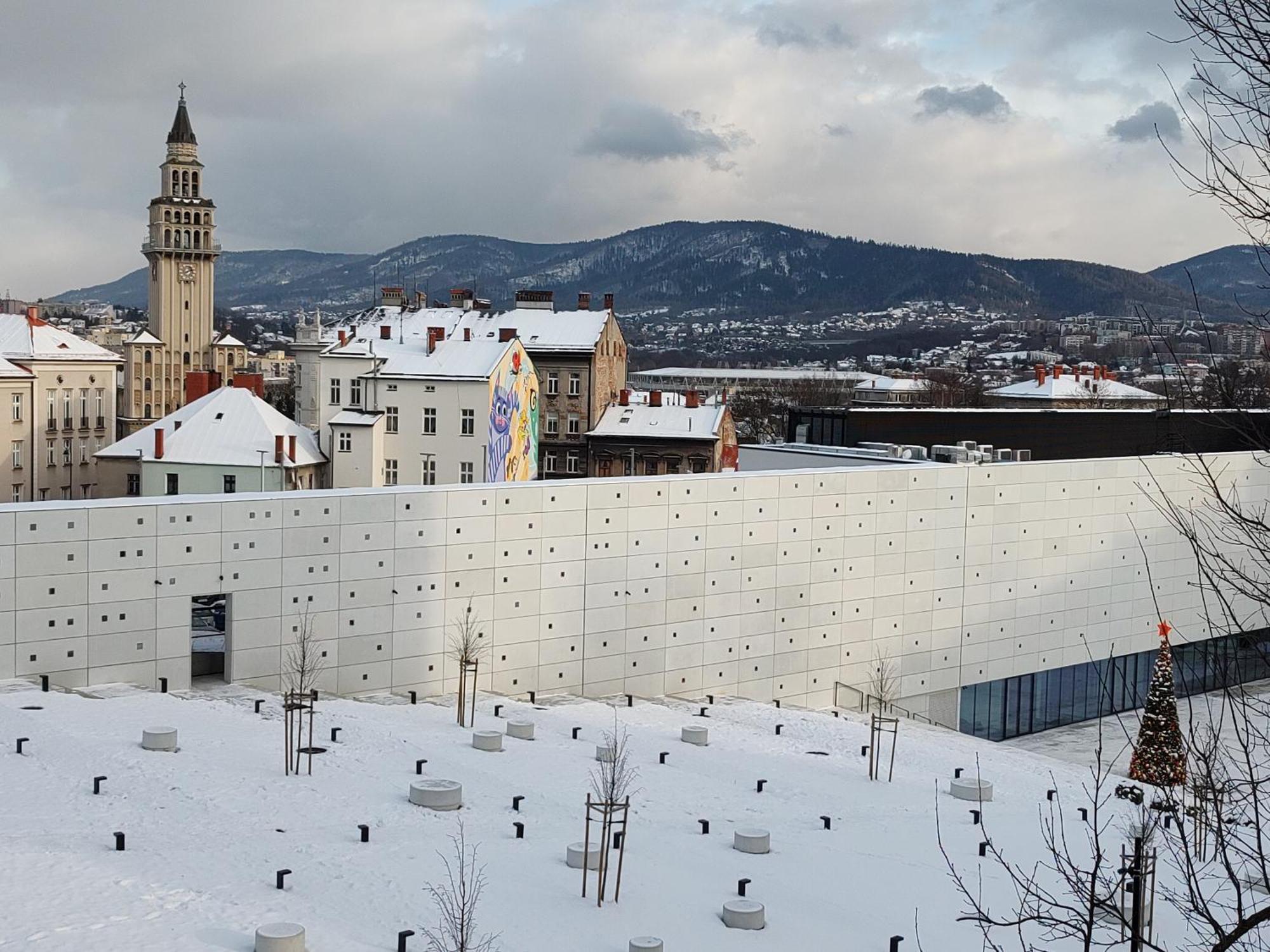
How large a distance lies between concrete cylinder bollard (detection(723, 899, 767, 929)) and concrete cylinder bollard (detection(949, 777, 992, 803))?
9.26 m

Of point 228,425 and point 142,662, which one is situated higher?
point 228,425

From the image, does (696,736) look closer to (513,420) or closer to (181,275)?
(513,420)

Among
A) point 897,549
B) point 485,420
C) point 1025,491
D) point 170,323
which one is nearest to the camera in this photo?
point 897,549

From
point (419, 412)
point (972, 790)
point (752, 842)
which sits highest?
point (419, 412)

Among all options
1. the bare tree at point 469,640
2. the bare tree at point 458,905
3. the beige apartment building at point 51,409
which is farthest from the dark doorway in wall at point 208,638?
the beige apartment building at point 51,409

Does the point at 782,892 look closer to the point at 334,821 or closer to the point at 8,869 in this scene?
the point at 334,821

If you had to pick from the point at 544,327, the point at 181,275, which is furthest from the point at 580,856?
the point at 181,275

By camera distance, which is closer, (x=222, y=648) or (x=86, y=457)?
(x=222, y=648)

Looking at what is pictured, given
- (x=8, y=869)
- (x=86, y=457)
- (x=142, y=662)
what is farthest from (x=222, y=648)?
(x=86, y=457)

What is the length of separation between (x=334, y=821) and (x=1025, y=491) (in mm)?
27622

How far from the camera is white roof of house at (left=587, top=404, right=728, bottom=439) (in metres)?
59.8

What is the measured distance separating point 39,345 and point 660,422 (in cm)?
2679

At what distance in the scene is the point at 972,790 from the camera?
24.4 metres

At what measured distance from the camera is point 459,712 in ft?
84.8
